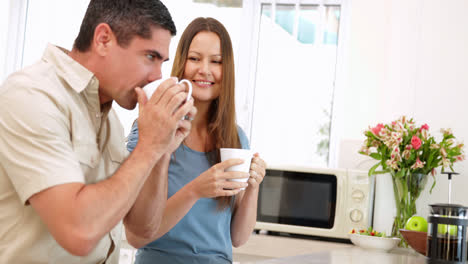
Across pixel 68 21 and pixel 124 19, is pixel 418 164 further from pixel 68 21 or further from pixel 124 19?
pixel 68 21

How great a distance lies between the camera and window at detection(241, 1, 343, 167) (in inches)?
114

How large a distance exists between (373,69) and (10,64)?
2.33m

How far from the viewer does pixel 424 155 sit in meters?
2.26

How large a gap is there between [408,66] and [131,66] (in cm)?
198

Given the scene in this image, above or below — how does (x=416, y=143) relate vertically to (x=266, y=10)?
below

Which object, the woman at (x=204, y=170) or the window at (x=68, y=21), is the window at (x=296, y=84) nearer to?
the window at (x=68, y=21)

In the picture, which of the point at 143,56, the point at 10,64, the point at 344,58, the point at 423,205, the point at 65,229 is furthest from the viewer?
the point at 10,64

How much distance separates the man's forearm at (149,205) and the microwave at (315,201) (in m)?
1.28

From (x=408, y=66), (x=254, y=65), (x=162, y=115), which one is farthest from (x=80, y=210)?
(x=254, y=65)

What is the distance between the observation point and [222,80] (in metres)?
1.42

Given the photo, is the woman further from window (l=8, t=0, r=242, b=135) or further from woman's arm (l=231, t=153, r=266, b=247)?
window (l=8, t=0, r=242, b=135)

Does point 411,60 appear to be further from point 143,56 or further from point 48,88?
point 48,88

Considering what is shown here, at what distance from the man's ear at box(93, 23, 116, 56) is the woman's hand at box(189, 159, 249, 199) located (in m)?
0.37

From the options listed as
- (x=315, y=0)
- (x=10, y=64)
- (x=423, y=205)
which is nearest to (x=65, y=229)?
(x=423, y=205)
